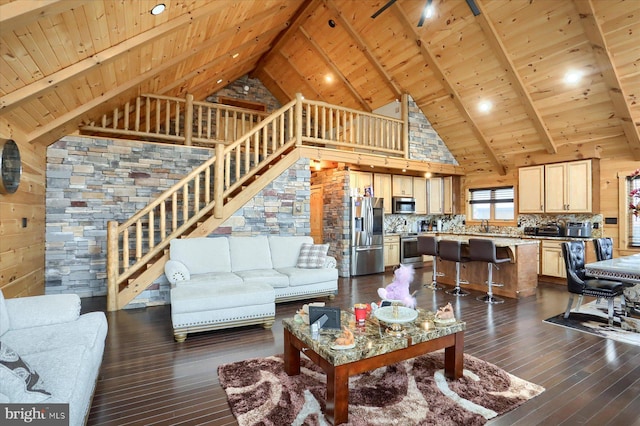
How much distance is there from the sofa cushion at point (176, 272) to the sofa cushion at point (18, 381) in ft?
8.68

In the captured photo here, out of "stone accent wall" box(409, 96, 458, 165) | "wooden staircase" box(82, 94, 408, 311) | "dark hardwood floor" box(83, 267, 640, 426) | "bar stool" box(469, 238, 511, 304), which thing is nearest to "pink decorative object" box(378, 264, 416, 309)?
"dark hardwood floor" box(83, 267, 640, 426)

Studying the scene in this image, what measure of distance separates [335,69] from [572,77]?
477 centimetres

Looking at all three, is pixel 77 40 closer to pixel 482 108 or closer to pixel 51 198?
pixel 51 198

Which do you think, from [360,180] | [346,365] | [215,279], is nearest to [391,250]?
[360,180]

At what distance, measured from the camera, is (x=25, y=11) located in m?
2.21

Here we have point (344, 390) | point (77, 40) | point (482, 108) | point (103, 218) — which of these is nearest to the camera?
point (344, 390)

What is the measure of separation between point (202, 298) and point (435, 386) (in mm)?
2383

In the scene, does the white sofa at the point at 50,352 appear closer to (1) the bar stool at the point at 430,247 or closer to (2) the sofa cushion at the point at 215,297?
(2) the sofa cushion at the point at 215,297

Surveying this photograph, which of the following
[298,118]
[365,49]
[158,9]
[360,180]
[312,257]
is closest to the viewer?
[158,9]

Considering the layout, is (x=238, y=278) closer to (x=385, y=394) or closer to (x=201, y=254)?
(x=201, y=254)

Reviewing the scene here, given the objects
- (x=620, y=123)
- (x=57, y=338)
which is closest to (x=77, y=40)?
(x=57, y=338)

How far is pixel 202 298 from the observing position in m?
3.47

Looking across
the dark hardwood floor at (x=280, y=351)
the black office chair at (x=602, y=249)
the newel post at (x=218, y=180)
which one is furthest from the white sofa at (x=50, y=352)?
the black office chair at (x=602, y=249)

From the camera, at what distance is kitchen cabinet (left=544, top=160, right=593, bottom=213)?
6156 millimetres
